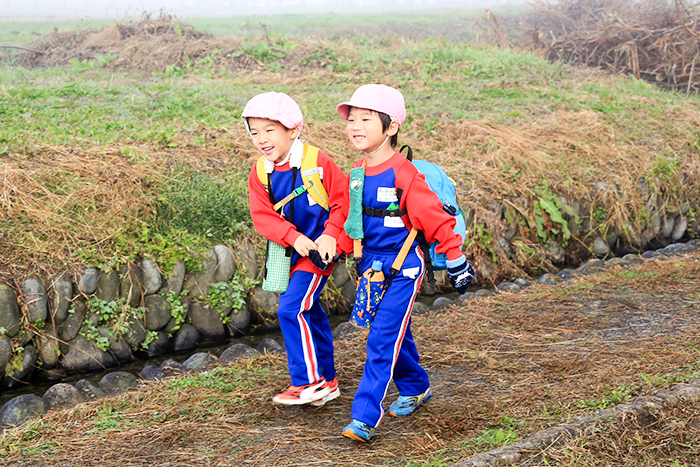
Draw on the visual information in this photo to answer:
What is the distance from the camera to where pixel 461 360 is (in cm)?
420

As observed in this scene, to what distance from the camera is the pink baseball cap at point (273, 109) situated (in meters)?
3.19

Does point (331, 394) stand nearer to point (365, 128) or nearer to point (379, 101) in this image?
point (365, 128)

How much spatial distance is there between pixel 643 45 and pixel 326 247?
14450 mm

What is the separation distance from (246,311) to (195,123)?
129 inches

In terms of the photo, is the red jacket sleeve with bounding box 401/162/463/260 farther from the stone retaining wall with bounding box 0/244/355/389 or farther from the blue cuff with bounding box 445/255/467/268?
the stone retaining wall with bounding box 0/244/355/389

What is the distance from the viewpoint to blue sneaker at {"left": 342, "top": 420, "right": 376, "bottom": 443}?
3082 millimetres

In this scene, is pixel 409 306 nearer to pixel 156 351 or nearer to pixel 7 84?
pixel 156 351

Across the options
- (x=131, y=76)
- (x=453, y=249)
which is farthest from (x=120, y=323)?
(x=131, y=76)

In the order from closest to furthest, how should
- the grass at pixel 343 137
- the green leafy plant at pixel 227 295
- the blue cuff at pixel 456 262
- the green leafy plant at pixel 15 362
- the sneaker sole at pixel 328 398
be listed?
the blue cuff at pixel 456 262 → the sneaker sole at pixel 328 398 → the green leafy plant at pixel 15 362 → the green leafy plant at pixel 227 295 → the grass at pixel 343 137

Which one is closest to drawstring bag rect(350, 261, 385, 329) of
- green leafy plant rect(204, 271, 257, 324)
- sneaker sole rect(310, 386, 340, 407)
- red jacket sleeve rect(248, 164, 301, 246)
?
red jacket sleeve rect(248, 164, 301, 246)

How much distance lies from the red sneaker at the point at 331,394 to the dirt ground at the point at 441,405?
0.16 ft

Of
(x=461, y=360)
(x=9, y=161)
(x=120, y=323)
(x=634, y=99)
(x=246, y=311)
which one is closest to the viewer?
(x=461, y=360)

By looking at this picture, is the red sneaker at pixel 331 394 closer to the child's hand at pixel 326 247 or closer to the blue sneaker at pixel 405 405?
the blue sneaker at pixel 405 405

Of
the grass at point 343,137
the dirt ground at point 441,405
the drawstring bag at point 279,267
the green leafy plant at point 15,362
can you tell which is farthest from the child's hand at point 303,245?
the green leafy plant at point 15,362
